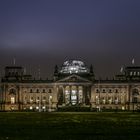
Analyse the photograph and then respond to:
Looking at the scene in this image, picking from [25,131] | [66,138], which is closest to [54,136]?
[66,138]

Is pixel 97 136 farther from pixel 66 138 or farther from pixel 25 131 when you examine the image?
pixel 25 131

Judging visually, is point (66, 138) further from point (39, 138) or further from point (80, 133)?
point (80, 133)

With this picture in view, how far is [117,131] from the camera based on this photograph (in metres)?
56.3

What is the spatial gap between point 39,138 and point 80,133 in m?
6.69

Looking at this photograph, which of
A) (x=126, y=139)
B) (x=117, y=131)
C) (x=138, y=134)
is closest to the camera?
(x=126, y=139)

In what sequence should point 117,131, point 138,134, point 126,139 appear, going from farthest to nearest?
point 117,131 < point 138,134 < point 126,139

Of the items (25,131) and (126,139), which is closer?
(126,139)

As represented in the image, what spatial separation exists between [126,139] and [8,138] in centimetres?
1020

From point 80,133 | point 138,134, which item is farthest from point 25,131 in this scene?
point 138,134

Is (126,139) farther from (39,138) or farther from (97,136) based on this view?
(39,138)

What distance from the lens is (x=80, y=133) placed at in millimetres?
53875

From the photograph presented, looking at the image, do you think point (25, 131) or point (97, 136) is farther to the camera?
point (25, 131)

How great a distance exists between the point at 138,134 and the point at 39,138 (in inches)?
402

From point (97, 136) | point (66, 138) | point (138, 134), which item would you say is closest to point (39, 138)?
point (66, 138)
